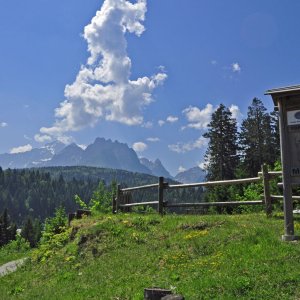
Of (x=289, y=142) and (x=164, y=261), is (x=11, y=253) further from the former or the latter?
(x=289, y=142)

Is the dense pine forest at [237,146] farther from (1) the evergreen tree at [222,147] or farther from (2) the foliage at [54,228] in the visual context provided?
(2) the foliage at [54,228]

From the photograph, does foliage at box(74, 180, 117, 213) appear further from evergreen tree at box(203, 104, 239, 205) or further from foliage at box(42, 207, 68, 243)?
evergreen tree at box(203, 104, 239, 205)

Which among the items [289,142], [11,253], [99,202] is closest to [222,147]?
[99,202]

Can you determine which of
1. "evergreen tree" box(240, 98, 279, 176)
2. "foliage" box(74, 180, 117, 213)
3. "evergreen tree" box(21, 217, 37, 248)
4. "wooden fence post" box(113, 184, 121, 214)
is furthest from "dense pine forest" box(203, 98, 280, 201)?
"evergreen tree" box(21, 217, 37, 248)

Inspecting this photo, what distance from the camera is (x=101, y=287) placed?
36.6 ft

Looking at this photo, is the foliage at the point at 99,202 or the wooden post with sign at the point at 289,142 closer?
the wooden post with sign at the point at 289,142

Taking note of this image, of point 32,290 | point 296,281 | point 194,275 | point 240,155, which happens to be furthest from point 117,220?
point 240,155

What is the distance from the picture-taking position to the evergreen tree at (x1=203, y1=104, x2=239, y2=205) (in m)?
58.8

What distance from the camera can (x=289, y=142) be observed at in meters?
12.0

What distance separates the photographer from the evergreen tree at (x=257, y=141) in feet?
199

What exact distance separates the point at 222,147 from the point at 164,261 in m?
48.5

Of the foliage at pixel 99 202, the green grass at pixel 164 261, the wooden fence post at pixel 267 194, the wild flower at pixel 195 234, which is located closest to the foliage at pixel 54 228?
the green grass at pixel 164 261

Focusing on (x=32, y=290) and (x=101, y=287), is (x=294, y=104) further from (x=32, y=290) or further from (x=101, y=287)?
(x=32, y=290)

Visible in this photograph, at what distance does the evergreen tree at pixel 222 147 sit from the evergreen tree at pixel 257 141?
6.33 ft
